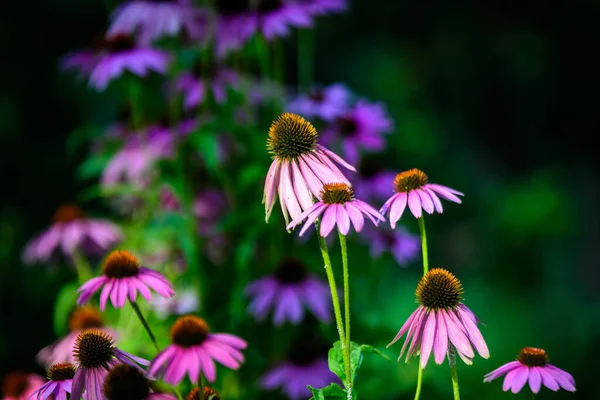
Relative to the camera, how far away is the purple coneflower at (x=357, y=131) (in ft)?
4.28

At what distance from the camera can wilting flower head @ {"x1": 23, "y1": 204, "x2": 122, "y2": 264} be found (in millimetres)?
1387

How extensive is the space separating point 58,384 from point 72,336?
409mm

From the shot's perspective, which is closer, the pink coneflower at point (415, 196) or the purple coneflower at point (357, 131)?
the pink coneflower at point (415, 196)

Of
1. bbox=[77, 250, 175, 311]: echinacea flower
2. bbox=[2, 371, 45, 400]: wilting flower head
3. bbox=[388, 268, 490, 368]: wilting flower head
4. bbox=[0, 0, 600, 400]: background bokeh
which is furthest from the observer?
bbox=[0, 0, 600, 400]: background bokeh

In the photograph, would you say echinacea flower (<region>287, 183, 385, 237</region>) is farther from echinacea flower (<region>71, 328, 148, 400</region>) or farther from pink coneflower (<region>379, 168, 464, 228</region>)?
echinacea flower (<region>71, 328, 148, 400</region>)

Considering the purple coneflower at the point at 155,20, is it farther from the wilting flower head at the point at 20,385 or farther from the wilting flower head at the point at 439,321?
the wilting flower head at the point at 439,321

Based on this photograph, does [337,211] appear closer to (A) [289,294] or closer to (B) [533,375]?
(B) [533,375]

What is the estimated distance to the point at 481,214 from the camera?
3172 millimetres

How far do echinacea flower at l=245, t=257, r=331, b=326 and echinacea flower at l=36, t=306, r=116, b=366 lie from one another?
0.24 m

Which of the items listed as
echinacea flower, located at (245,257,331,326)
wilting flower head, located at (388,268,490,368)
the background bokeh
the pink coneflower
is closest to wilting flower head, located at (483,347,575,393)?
wilting flower head, located at (388,268,490,368)

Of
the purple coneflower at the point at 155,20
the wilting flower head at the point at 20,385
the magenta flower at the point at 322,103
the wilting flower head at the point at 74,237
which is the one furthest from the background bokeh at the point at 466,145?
the wilting flower head at the point at 20,385

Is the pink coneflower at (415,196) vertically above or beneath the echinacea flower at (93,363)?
above

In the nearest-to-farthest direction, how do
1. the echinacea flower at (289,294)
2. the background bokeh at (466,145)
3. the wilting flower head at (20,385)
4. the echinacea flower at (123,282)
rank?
the echinacea flower at (123,282) < the wilting flower head at (20,385) < the echinacea flower at (289,294) < the background bokeh at (466,145)

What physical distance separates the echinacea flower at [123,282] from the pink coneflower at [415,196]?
23 cm
